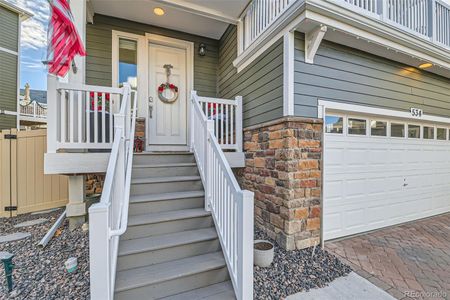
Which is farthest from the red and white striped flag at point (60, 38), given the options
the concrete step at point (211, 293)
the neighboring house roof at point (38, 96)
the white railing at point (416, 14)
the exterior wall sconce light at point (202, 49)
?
the neighboring house roof at point (38, 96)

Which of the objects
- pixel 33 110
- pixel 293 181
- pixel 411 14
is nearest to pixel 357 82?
pixel 411 14

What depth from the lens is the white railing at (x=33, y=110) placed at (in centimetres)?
878

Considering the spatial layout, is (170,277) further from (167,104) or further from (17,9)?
(17,9)

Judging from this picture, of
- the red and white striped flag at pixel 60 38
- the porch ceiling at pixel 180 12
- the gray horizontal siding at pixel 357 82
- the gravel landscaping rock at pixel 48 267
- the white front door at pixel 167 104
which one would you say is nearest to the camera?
the gravel landscaping rock at pixel 48 267

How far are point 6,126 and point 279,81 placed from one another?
9.23 metres

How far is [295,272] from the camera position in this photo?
7.91 ft

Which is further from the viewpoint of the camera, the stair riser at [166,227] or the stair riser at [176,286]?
the stair riser at [166,227]

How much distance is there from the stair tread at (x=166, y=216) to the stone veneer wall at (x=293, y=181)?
1.05 metres

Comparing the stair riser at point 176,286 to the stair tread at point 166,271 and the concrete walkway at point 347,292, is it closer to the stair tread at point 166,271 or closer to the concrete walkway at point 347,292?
the stair tread at point 166,271

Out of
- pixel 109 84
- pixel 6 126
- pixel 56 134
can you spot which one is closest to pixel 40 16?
pixel 6 126

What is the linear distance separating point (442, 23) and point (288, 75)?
3834mm

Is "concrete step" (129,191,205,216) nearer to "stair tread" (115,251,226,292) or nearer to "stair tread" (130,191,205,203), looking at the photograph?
"stair tread" (130,191,205,203)

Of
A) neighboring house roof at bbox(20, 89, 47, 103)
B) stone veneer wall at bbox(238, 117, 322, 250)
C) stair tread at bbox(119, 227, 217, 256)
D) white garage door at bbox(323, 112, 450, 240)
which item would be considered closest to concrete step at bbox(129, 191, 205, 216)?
stair tread at bbox(119, 227, 217, 256)

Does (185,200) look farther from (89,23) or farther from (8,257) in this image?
(89,23)
